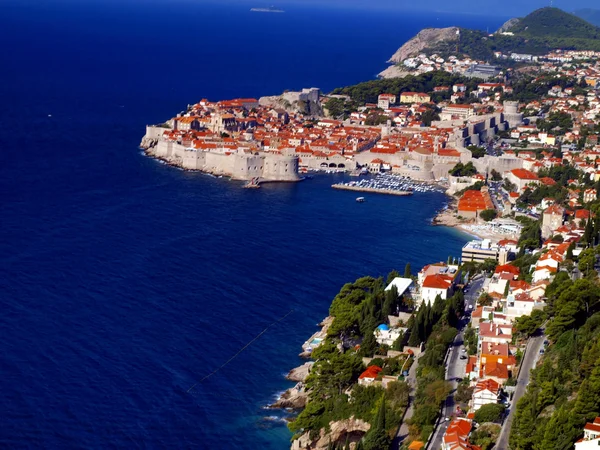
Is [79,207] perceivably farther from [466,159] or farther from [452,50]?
[452,50]

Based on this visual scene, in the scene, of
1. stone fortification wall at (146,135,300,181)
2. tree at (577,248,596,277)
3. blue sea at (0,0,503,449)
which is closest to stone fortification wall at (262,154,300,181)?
stone fortification wall at (146,135,300,181)

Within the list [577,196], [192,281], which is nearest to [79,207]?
[192,281]

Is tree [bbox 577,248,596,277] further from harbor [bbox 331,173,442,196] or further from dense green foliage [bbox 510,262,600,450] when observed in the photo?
harbor [bbox 331,173,442,196]

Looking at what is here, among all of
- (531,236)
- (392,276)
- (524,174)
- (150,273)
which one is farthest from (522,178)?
(150,273)

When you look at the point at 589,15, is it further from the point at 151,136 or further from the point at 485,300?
the point at 485,300

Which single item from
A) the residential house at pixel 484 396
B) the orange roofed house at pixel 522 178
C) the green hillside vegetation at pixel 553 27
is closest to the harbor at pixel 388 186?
the orange roofed house at pixel 522 178

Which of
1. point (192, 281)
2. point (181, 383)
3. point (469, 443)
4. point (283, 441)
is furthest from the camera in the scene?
point (192, 281)
